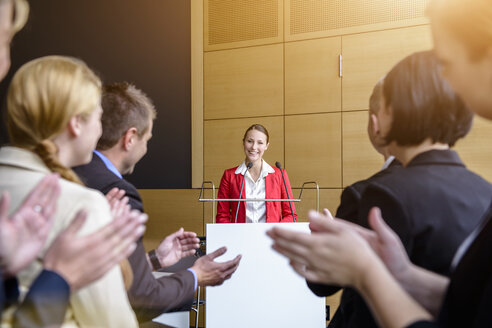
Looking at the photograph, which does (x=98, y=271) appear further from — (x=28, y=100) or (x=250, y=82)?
(x=250, y=82)

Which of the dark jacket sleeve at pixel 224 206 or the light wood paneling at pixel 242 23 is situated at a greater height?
the light wood paneling at pixel 242 23

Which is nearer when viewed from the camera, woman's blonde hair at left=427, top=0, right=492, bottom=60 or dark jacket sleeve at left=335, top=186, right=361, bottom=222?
woman's blonde hair at left=427, top=0, right=492, bottom=60

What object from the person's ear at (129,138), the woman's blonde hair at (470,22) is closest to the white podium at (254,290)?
the person's ear at (129,138)

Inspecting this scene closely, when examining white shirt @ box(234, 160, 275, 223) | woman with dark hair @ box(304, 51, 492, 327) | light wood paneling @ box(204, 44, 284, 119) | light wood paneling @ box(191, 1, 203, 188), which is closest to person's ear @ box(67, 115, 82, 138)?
woman with dark hair @ box(304, 51, 492, 327)

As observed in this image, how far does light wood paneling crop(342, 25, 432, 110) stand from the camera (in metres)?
4.94

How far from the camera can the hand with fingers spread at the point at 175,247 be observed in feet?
6.40

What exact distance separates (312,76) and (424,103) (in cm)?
432

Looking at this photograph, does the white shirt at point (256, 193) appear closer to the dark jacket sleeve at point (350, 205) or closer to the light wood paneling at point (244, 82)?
the light wood paneling at point (244, 82)

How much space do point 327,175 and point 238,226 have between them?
111 inches

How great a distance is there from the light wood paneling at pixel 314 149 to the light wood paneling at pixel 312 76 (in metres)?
0.13

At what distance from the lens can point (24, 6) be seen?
102 cm

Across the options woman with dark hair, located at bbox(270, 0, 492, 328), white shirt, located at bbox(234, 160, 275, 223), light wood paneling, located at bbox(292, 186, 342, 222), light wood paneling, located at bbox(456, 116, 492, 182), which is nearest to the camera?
woman with dark hair, located at bbox(270, 0, 492, 328)

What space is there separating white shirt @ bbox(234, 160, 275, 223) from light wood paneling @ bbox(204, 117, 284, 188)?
43.9 inches

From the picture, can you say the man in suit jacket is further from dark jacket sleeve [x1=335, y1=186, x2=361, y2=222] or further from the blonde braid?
dark jacket sleeve [x1=335, y1=186, x2=361, y2=222]
